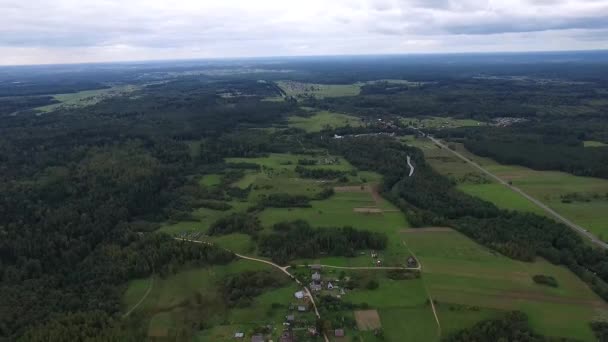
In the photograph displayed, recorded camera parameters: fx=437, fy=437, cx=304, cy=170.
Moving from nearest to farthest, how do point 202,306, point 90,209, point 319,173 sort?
point 202,306, point 90,209, point 319,173

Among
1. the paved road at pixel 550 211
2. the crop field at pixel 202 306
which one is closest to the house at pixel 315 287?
the crop field at pixel 202 306

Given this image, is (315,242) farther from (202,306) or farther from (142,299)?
(142,299)

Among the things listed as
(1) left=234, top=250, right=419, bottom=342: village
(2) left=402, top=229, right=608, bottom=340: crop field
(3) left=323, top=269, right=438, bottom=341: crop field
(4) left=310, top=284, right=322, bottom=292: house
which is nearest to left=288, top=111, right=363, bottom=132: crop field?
(2) left=402, top=229, right=608, bottom=340: crop field

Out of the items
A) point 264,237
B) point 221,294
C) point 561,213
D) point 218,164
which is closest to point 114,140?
point 218,164

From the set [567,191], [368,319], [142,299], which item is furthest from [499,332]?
[567,191]

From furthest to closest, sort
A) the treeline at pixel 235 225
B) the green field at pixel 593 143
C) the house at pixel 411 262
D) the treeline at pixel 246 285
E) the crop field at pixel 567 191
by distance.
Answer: the green field at pixel 593 143 → the crop field at pixel 567 191 → the treeline at pixel 235 225 → the house at pixel 411 262 → the treeline at pixel 246 285

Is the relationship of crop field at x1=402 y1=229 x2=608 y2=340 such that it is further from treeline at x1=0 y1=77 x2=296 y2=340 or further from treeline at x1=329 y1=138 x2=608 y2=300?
treeline at x1=0 y1=77 x2=296 y2=340

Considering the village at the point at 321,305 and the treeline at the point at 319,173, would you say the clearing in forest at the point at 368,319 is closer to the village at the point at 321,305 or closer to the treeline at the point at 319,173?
the village at the point at 321,305
